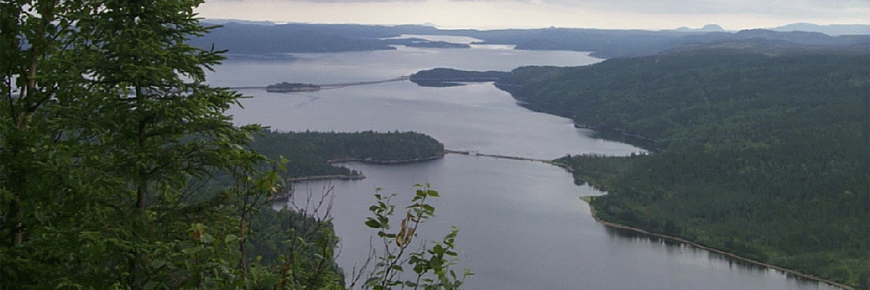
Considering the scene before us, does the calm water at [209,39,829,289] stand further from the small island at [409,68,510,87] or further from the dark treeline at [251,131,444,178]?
the small island at [409,68,510,87]

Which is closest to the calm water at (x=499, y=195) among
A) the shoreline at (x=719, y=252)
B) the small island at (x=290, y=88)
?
the shoreline at (x=719, y=252)

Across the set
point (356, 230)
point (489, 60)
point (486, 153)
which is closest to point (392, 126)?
point (486, 153)

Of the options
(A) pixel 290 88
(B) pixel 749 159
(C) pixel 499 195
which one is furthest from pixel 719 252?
(A) pixel 290 88

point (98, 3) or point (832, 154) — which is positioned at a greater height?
point (98, 3)

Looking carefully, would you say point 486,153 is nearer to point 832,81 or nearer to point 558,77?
point 832,81

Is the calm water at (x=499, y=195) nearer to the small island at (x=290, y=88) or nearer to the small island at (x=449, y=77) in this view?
the small island at (x=290, y=88)

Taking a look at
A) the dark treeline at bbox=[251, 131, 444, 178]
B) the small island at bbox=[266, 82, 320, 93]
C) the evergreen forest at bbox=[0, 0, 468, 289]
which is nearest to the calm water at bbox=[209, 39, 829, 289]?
the evergreen forest at bbox=[0, 0, 468, 289]
